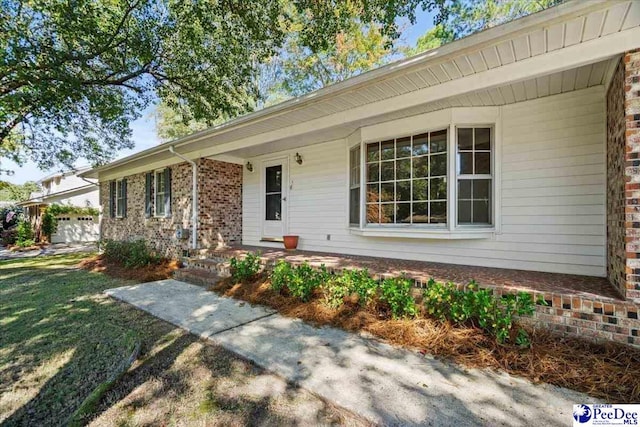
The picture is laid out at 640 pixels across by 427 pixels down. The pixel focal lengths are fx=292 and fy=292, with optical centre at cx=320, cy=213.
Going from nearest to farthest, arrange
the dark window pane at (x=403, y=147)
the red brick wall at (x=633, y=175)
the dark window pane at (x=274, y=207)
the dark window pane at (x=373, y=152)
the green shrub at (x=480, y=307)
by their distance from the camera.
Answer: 1. the red brick wall at (x=633, y=175)
2. the green shrub at (x=480, y=307)
3. the dark window pane at (x=403, y=147)
4. the dark window pane at (x=373, y=152)
5. the dark window pane at (x=274, y=207)

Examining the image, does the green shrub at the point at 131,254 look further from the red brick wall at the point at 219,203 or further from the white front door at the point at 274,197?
the white front door at the point at 274,197

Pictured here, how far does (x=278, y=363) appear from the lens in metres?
2.59

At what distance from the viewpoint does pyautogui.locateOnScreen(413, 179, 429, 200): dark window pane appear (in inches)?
180

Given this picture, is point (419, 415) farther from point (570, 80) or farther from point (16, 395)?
point (570, 80)

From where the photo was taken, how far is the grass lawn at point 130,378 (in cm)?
197

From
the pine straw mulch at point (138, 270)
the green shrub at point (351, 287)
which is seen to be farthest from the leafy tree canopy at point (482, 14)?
the pine straw mulch at point (138, 270)

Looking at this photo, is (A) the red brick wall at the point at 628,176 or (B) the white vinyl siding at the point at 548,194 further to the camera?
(B) the white vinyl siding at the point at 548,194

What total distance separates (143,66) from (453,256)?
7961 mm

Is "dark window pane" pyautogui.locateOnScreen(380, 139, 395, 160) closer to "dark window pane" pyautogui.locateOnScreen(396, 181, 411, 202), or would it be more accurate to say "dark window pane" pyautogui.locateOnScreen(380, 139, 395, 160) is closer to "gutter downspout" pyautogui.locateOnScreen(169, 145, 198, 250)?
"dark window pane" pyautogui.locateOnScreen(396, 181, 411, 202)

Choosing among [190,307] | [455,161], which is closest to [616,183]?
[455,161]

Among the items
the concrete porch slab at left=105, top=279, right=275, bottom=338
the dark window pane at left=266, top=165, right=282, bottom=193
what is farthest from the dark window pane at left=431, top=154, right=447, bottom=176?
the dark window pane at left=266, top=165, right=282, bottom=193

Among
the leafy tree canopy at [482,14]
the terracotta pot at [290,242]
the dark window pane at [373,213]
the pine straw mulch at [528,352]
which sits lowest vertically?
the pine straw mulch at [528,352]

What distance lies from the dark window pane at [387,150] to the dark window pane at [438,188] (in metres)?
0.85

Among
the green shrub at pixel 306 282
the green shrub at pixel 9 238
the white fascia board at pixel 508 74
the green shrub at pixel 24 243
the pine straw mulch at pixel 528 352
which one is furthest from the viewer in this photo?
the green shrub at pixel 9 238
